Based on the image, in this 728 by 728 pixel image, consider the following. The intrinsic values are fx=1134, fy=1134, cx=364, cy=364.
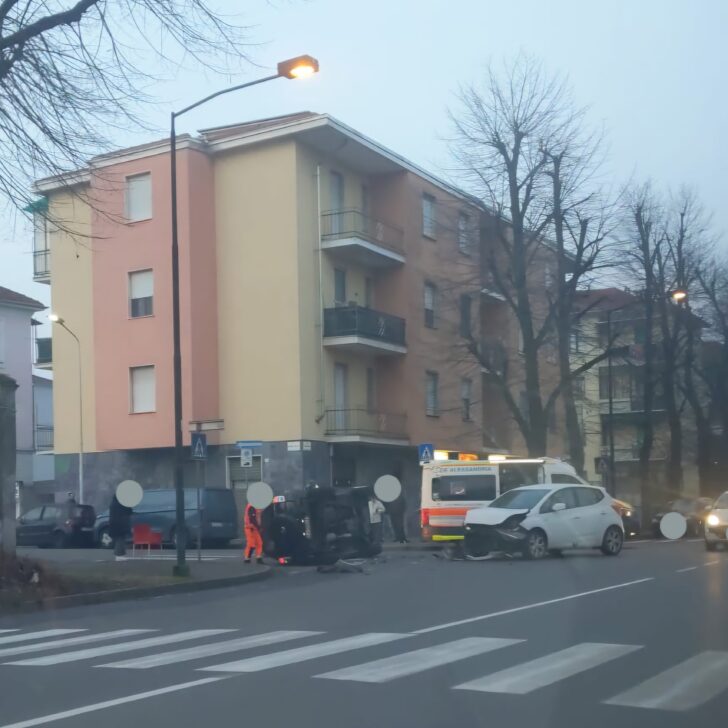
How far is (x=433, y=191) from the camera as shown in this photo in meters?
42.7

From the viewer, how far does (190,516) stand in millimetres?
32156

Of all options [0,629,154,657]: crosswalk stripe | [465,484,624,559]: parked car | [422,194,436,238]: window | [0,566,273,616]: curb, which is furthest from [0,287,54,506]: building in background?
[0,629,154,657]: crosswalk stripe

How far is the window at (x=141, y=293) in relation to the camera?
3797 centimetres

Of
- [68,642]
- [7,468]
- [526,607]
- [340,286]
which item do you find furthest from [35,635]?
[340,286]

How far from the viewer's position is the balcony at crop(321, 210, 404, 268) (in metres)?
37.4

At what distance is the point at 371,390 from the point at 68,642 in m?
28.4

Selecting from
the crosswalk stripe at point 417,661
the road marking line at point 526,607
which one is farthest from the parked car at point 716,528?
the crosswalk stripe at point 417,661

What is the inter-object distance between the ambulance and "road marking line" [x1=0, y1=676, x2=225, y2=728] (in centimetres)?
1983

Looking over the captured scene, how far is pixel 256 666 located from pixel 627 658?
3169 mm

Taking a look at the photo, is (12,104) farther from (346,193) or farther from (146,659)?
(346,193)

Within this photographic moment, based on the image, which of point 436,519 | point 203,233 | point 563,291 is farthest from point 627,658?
point 203,233

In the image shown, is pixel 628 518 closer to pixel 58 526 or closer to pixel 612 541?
pixel 612 541

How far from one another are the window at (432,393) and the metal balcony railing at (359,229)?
5134 mm

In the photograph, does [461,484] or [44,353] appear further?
[44,353]
